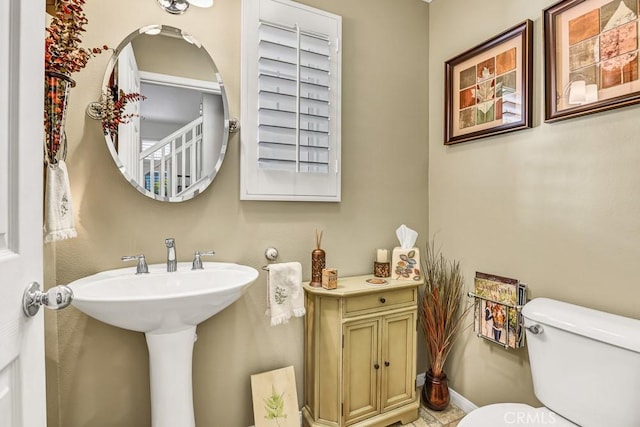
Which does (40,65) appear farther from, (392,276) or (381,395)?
(381,395)

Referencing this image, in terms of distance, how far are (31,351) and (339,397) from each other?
4.44 feet

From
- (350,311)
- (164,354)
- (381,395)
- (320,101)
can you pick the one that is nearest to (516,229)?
(350,311)

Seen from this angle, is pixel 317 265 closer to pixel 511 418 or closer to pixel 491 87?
pixel 511 418

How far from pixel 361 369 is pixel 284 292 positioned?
59 cm

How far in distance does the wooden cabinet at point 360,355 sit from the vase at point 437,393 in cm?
15

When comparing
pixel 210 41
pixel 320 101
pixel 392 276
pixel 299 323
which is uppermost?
pixel 210 41

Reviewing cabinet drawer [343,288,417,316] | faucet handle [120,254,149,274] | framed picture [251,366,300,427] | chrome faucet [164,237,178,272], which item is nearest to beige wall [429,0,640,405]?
cabinet drawer [343,288,417,316]

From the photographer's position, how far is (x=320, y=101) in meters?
1.83

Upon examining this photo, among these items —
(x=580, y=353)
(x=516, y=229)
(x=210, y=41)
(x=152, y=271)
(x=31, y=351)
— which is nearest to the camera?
(x=31, y=351)

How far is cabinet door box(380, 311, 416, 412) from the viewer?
5.78 feet

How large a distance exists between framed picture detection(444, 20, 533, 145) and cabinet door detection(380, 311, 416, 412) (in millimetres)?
1125

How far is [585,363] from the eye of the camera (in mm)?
1219

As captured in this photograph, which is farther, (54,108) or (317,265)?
(317,265)

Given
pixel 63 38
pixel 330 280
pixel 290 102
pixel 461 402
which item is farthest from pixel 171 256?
pixel 461 402
